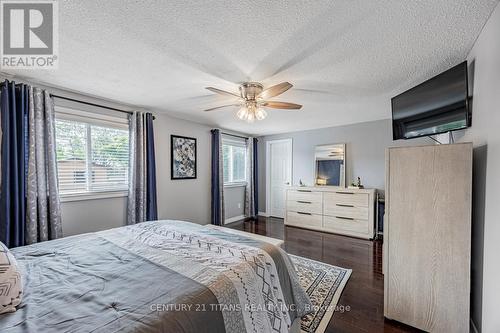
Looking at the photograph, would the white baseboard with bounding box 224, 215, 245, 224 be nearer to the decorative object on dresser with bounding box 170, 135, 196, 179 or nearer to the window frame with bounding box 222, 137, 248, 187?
the window frame with bounding box 222, 137, 248, 187

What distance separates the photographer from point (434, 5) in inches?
47.9

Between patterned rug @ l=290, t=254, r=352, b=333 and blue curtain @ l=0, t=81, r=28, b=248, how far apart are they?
2842 millimetres

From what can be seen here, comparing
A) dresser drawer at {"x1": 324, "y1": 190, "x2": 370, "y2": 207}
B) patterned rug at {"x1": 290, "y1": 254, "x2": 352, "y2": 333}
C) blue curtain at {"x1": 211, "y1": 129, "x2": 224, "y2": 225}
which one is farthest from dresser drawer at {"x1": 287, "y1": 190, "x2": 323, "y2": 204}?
patterned rug at {"x1": 290, "y1": 254, "x2": 352, "y2": 333}

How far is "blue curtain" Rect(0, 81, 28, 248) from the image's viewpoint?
1.99m

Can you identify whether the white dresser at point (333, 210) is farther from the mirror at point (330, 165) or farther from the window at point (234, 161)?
the window at point (234, 161)

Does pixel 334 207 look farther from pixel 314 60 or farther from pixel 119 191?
pixel 119 191

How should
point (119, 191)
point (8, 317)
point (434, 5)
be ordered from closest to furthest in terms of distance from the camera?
point (8, 317) → point (434, 5) → point (119, 191)

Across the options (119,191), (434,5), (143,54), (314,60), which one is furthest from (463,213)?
(119,191)

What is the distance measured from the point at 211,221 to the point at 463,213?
379cm

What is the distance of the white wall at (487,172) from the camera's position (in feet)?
4.16

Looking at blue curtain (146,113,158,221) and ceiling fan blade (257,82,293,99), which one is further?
blue curtain (146,113,158,221)

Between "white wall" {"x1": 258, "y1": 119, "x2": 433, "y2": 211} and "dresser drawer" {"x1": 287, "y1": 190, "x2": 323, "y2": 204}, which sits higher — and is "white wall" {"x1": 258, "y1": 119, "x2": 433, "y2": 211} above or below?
above

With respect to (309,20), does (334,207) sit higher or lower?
lower

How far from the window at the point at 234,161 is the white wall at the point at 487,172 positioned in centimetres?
402
